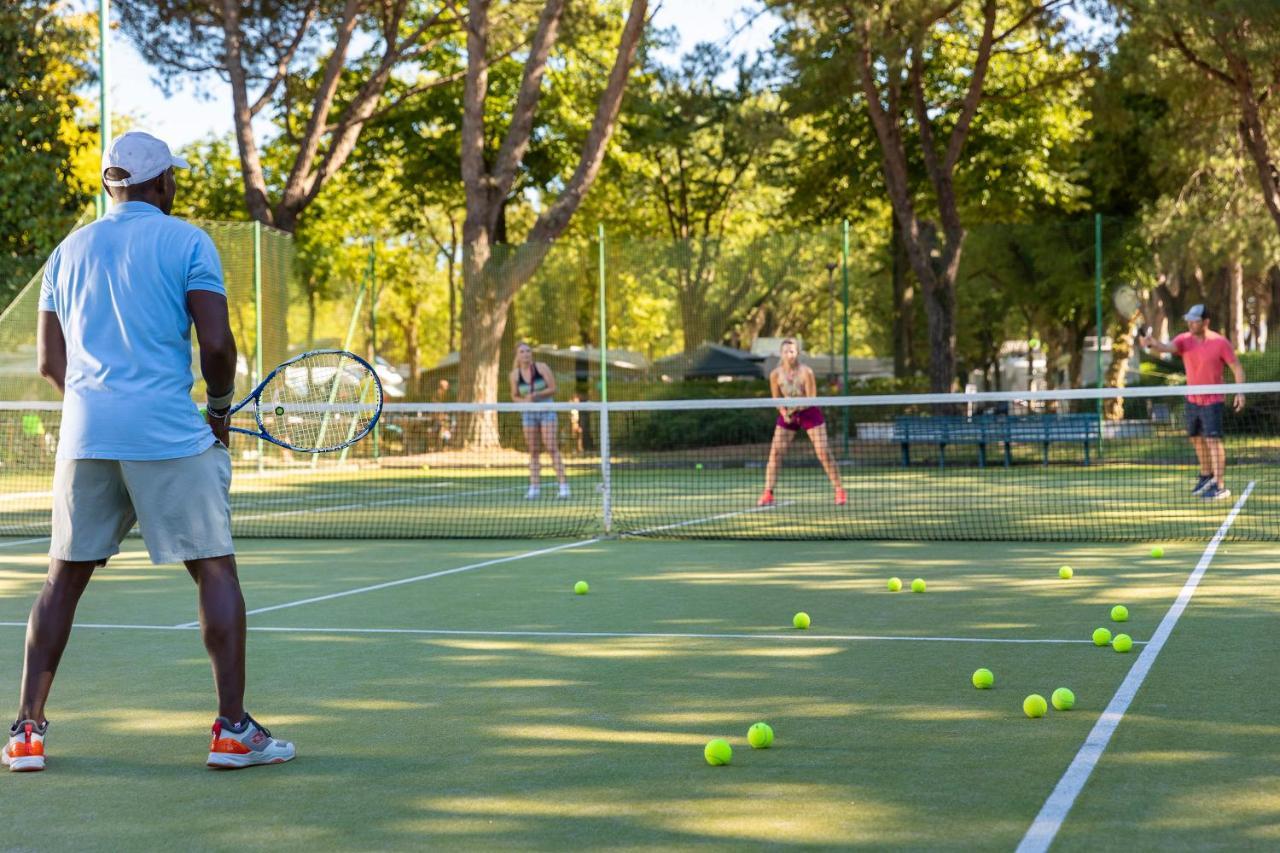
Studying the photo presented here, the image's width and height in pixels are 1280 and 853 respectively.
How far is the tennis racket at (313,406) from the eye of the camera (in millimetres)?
5414

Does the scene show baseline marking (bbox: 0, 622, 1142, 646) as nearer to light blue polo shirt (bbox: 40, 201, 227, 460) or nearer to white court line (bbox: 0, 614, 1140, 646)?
white court line (bbox: 0, 614, 1140, 646)

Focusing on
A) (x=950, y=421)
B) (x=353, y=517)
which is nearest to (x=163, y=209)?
(x=353, y=517)

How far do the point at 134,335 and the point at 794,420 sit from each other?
10051 millimetres

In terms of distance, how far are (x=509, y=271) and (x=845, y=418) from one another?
5958 mm

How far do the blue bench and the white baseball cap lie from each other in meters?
15.7

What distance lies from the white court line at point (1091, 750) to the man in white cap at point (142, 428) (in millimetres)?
2140

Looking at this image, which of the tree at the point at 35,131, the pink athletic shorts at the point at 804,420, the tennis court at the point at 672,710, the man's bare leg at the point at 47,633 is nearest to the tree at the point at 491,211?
the tree at the point at 35,131

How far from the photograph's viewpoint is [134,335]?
13.9 ft

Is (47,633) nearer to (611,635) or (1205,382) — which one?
(611,635)

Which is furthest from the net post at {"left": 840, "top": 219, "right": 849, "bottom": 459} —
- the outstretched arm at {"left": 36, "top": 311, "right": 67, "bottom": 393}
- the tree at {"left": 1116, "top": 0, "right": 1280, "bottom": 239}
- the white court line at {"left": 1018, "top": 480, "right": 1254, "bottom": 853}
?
the outstretched arm at {"left": 36, "top": 311, "right": 67, "bottom": 393}

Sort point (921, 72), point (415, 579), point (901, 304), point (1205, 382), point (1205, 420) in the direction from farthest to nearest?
point (901, 304), point (921, 72), point (1205, 382), point (1205, 420), point (415, 579)

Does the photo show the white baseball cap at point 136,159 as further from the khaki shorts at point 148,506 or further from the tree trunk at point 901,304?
the tree trunk at point 901,304

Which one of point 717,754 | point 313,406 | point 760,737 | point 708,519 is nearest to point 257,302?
point 708,519

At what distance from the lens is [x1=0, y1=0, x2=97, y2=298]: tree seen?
25.7 m
